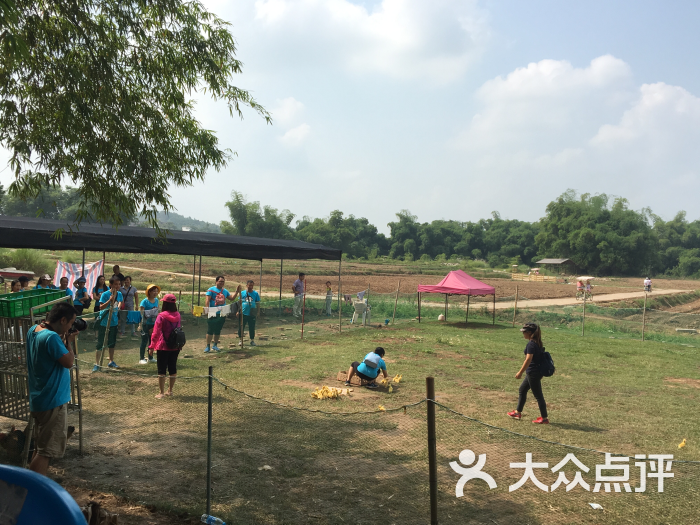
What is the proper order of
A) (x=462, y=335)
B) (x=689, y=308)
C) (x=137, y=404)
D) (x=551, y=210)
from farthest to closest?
(x=551, y=210), (x=689, y=308), (x=462, y=335), (x=137, y=404)

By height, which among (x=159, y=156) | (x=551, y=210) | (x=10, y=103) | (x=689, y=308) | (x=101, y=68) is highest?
(x=551, y=210)

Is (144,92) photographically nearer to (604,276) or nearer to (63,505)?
(63,505)

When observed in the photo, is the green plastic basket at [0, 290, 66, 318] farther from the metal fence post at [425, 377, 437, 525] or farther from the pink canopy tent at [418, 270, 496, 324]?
the pink canopy tent at [418, 270, 496, 324]

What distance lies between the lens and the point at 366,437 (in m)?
7.26

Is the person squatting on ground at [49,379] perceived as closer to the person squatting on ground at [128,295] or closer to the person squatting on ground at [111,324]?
the person squatting on ground at [111,324]

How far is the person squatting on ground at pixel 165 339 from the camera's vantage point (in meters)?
8.78

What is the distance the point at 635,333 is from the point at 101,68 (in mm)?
21488

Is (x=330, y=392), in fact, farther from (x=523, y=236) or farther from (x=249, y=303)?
(x=523, y=236)

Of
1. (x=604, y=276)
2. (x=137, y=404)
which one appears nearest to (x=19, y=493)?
(x=137, y=404)

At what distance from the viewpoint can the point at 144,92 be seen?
7.36m

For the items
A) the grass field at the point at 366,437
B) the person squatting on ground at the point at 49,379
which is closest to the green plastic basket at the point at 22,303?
the person squatting on ground at the point at 49,379

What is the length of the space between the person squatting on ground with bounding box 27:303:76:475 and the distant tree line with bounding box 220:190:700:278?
294 ft

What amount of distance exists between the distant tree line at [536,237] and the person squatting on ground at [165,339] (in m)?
85.6

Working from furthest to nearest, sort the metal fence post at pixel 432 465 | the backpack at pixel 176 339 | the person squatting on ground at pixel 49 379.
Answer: the backpack at pixel 176 339
the person squatting on ground at pixel 49 379
the metal fence post at pixel 432 465
